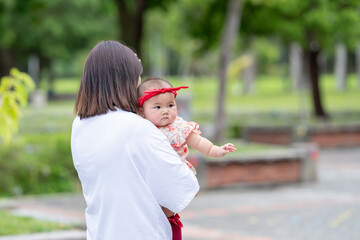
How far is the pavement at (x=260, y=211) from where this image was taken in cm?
869

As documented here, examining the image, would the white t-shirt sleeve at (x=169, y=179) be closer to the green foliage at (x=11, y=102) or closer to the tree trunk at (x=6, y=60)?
the green foliage at (x=11, y=102)

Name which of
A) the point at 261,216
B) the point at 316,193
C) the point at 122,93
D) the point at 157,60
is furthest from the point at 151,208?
the point at 157,60

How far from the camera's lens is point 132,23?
20469 mm

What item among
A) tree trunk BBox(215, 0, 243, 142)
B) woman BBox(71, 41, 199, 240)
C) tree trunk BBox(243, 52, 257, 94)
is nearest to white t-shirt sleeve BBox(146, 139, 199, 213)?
woman BBox(71, 41, 199, 240)

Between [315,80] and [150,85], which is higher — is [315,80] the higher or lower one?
the lower one

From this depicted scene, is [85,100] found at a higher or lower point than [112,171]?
higher

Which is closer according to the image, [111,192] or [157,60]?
[111,192]

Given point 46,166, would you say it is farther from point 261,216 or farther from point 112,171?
point 112,171

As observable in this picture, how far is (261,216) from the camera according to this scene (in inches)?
406

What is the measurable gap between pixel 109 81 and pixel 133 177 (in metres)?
0.42

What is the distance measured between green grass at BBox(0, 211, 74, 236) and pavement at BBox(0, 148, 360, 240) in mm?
260

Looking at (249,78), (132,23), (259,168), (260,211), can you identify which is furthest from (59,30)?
(260,211)

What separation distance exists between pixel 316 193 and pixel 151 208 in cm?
1040

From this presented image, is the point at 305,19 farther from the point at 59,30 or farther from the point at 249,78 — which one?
the point at 249,78
